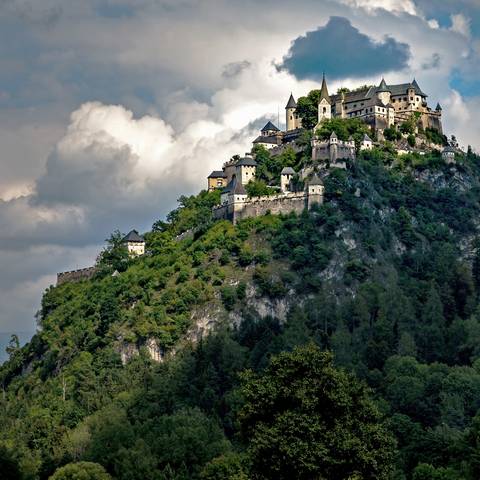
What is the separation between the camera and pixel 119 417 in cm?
12938

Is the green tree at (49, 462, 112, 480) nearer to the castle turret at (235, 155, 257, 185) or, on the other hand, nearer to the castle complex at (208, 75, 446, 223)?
the castle complex at (208, 75, 446, 223)

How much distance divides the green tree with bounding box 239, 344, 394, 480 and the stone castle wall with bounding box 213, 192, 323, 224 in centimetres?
9015

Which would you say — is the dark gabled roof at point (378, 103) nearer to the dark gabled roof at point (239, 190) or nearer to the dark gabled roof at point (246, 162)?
the dark gabled roof at point (246, 162)

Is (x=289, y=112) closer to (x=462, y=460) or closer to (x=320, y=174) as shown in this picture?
(x=320, y=174)

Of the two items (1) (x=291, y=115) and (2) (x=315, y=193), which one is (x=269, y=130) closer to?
(1) (x=291, y=115)

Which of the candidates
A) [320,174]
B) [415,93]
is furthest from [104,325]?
[415,93]

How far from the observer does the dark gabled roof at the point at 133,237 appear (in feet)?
598

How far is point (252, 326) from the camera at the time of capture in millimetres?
147125

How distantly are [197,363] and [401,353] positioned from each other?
79.6ft

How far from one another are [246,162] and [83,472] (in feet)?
243

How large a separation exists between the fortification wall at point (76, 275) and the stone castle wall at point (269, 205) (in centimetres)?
3249

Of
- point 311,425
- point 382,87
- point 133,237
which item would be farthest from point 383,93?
point 311,425

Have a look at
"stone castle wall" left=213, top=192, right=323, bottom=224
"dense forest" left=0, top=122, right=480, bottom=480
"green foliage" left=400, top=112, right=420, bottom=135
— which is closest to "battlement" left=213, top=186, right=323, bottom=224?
"stone castle wall" left=213, top=192, right=323, bottom=224

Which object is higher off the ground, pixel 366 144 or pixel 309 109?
pixel 309 109
